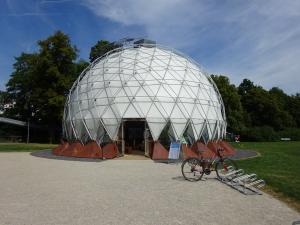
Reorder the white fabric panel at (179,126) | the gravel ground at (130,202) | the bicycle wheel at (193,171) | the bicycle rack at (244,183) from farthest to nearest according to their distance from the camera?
1. the white fabric panel at (179,126)
2. the bicycle wheel at (193,171)
3. the bicycle rack at (244,183)
4. the gravel ground at (130,202)

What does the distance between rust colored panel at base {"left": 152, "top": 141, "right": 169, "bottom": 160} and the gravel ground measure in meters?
8.44

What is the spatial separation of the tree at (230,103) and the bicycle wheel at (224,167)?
42.1 m

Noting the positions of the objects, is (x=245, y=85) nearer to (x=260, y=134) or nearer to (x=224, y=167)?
(x=260, y=134)

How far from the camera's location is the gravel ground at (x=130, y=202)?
8.02m

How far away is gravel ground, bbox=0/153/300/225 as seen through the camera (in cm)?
802

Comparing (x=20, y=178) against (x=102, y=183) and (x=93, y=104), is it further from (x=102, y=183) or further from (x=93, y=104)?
(x=93, y=104)

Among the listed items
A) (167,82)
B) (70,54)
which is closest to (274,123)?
(70,54)

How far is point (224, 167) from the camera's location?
47.2 feet

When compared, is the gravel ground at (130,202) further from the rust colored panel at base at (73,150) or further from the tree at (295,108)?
the tree at (295,108)

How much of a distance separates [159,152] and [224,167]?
30.3 ft

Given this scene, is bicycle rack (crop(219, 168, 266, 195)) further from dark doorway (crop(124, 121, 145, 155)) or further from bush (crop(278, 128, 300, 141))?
bush (crop(278, 128, 300, 141))

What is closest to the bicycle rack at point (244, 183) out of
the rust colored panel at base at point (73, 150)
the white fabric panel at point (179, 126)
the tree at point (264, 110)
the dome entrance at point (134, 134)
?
the white fabric panel at point (179, 126)

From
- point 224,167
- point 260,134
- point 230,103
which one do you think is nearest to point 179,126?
point 224,167

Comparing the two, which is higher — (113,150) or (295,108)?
(295,108)
